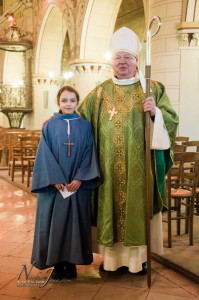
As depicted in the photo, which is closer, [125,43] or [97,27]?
[125,43]

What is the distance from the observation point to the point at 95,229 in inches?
127

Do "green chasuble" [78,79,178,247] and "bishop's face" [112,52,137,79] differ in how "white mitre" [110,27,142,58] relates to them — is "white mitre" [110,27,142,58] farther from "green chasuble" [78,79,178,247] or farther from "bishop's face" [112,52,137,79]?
"green chasuble" [78,79,178,247]

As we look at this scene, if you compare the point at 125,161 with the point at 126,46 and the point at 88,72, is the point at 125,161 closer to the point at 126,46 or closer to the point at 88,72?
the point at 126,46

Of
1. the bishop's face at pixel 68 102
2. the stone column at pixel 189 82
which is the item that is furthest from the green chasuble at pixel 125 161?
the stone column at pixel 189 82

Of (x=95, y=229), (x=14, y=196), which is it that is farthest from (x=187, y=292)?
(x=14, y=196)

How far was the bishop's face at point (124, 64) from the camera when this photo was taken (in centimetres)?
304

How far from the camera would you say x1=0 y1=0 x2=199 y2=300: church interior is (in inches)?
118

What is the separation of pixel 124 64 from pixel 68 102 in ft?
1.77

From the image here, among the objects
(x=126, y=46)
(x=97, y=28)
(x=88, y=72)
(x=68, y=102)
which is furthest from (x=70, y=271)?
(x=97, y=28)

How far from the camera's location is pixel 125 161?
10.1 ft

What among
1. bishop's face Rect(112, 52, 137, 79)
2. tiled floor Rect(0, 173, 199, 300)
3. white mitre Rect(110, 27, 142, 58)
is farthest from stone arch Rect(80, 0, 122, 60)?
tiled floor Rect(0, 173, 199, 300)

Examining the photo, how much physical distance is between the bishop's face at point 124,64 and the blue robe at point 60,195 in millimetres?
504

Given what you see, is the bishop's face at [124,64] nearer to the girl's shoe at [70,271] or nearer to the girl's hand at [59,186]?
the girl's hand at [59,186]

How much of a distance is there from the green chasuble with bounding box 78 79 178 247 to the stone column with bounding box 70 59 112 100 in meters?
7.84
